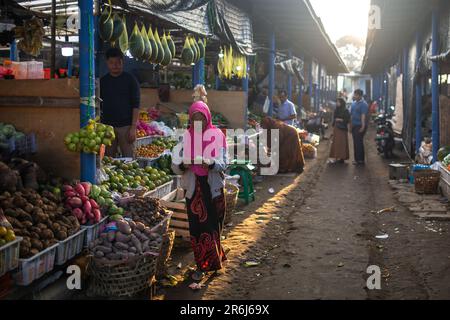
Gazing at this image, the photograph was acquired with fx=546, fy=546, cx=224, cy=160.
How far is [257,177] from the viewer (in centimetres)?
1159

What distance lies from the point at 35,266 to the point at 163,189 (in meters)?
3.41

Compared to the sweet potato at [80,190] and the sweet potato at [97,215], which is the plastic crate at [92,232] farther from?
the sweet potato at [80,190]

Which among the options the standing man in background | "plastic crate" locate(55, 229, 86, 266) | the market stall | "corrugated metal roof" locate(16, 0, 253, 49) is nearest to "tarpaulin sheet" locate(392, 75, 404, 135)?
"corrugated metal roof" locate(16, 0, 253, 49)

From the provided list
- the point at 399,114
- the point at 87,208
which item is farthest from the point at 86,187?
the point at 399,114

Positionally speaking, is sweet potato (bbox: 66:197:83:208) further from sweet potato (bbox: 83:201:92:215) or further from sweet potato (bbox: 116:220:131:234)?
sweet potato (bbox: 116:220:131:234)

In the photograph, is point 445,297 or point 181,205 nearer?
point 445,297

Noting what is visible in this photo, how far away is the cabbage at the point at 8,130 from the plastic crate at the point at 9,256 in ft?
5.86

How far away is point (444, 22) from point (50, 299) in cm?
926

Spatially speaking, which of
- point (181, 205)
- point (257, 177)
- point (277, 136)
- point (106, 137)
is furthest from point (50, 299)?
point (277, 136)

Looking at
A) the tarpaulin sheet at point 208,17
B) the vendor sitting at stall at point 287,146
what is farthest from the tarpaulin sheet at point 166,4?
the vendor sitting at stall at point 287,146

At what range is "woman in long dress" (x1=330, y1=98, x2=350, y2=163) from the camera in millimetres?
14406

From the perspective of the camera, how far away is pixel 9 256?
12.6 feet

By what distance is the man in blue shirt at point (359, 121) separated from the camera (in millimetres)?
14273

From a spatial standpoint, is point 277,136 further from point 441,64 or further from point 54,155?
point 54,155
